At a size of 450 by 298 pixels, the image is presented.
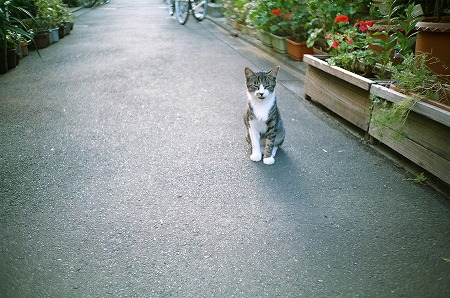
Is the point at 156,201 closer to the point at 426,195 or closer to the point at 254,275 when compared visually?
the point at 254,275

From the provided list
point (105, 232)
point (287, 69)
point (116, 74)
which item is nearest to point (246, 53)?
point (287, 69)

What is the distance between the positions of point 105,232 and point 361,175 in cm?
199

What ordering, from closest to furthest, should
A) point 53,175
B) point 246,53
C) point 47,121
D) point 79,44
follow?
1. point 53,175
2. point 47,121
3. point 246,53
4. point 79,44

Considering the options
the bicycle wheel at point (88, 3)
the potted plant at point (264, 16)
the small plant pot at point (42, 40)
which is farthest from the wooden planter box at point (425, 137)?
the bicycle wheel at point (88, 3)

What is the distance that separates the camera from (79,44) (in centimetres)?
836

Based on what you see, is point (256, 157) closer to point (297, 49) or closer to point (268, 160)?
point (268, 160)

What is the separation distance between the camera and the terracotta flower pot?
642 cm

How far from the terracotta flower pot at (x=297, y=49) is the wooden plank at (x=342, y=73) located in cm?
186

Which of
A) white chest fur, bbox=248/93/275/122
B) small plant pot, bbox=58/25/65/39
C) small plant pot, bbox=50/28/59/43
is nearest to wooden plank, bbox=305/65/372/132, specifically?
white chest fur, bbox=248/93/275/122

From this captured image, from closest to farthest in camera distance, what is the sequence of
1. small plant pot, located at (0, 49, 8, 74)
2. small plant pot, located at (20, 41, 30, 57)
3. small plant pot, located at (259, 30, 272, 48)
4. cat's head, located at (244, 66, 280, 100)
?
1. cat's head, located at (244, 66, 280, 100)
2. small plant pot, located at (0, 49, 8, 74)
3. small plant pot, located at (20, 41, 30, 57)
4. small plant pot, located at (259, 30, 272, 48)

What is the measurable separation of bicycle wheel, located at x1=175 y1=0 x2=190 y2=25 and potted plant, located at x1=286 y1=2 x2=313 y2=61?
5747mm

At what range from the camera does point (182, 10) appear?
12.3 meters

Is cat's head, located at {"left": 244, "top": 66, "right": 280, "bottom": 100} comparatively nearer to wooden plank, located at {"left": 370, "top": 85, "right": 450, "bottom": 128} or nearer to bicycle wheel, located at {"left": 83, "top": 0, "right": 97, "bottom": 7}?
wooden plank, located at {"left": 370, "top": 85, "right": 450, "bottom": 128}

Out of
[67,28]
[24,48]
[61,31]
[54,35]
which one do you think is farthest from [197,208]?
[67,28]
